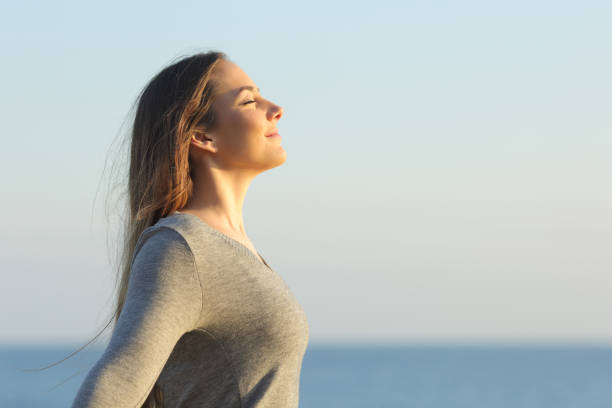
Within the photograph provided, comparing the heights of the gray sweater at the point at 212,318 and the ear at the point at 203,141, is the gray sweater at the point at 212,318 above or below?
below

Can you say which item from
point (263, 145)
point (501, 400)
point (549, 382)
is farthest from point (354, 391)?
point (263, 145)

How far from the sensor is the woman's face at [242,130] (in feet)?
8.70

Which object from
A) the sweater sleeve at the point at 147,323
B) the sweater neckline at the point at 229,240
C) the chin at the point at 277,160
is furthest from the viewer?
the chin at the point at 277,160

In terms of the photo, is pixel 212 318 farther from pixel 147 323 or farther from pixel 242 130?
pixel 242 130

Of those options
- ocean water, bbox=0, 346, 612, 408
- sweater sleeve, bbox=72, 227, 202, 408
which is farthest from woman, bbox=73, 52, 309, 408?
ocean water, bbox=0, 346, 612, 408

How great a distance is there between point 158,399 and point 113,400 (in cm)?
48

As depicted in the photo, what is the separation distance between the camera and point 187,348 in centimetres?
231

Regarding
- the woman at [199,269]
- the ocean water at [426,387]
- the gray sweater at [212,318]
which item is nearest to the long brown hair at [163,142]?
the woman at [199,269]

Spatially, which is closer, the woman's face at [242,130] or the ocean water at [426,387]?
the woman's face at [242,130]

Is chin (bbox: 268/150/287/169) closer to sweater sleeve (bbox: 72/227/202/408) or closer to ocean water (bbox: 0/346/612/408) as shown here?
sweater sleeve (bbox: 72/227/202/408)

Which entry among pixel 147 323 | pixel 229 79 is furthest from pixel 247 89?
pixel 147 323

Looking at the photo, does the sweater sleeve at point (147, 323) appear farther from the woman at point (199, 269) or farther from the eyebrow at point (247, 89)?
the eyebrow at point (247, 89)

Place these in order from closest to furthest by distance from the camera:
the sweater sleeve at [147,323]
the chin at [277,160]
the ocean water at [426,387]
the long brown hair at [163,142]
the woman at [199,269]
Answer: the sweater sleeve at [147,323] → the woman at [199,269] → the long brown hair at [163,142] → the chin at [277,160] → the ocean water at [426,387]

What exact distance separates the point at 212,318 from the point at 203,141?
0.59m
